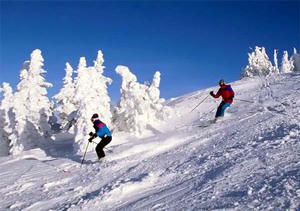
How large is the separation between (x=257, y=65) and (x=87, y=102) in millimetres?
68365

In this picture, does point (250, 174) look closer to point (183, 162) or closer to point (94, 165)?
point (183, 162)

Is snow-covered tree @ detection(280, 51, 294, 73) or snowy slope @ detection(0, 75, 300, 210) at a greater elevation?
snow-covered tree @ detection(280, 51, 294, 73)

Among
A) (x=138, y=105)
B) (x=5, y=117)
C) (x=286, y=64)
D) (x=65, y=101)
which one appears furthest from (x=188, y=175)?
(x=286, y=64)

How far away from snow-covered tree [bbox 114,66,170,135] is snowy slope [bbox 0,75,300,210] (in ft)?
22.8

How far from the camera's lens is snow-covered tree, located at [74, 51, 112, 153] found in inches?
933

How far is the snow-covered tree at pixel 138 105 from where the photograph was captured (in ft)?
75.0

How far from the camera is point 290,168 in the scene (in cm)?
719

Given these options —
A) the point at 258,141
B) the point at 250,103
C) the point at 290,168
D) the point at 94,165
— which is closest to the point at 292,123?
the point at 258,141

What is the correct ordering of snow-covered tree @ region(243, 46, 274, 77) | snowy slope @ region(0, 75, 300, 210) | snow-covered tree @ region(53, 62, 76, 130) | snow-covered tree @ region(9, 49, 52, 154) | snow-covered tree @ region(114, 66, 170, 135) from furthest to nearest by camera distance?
snow-covered tree @ region(243, 46, 274, 77), snow-covered tree @ region(53, 62, 76, 130), snow-covered tree @ region(9, 49, 52, 154), snow-covered tree @ region(114, 66, 170, 135), snowy slope @ region(0, 75, 300, 210)

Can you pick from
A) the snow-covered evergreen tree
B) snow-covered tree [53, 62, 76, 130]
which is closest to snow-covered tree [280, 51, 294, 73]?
snow-covered tree [53, 62, 76, 130]

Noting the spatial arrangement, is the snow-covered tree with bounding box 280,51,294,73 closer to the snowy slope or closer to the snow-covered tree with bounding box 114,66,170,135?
the snow-covered tree with bounding box 114,66,170,135

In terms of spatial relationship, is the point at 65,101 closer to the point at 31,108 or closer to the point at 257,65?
the point at 31,108

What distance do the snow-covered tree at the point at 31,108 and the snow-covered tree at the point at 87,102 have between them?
27.2 ft

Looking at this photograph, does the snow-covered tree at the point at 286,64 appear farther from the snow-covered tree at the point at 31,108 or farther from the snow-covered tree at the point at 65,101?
the snow-covered tree at the point at 31,108
